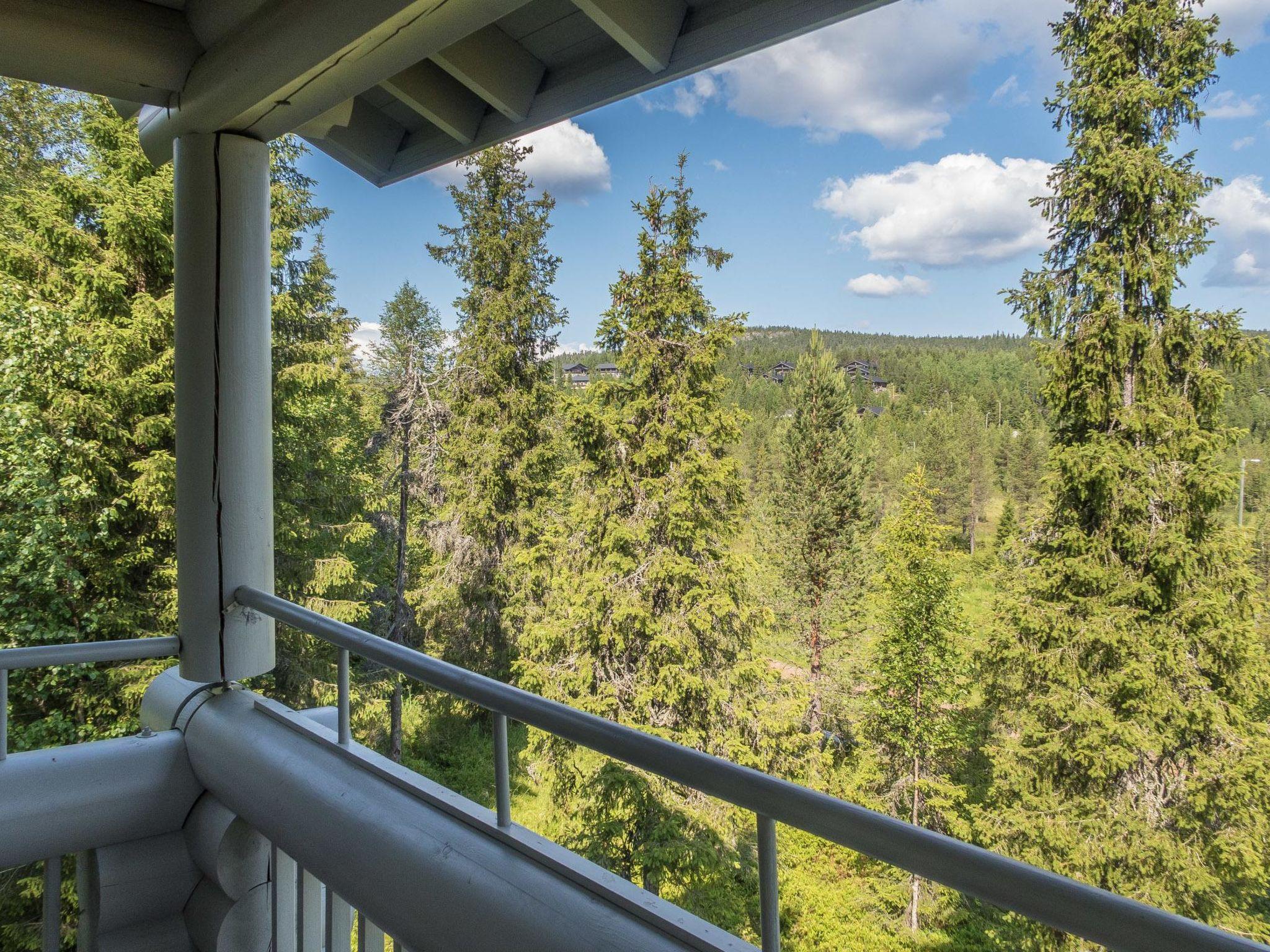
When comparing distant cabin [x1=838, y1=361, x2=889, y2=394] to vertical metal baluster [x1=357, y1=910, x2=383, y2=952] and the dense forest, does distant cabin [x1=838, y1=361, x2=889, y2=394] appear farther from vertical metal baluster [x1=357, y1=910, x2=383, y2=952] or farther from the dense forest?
vertical metal baluster [x1=357, y1=910, x2=383, y2=952]

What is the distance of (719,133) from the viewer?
2609 cm

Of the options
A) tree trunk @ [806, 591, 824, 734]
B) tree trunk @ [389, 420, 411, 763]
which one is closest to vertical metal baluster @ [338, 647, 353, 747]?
tree trunk @ [389, 420, 411, 763]

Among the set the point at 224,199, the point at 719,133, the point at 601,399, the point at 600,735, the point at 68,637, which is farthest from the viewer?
the point at 719,133

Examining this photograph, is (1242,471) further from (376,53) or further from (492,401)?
(492,401)

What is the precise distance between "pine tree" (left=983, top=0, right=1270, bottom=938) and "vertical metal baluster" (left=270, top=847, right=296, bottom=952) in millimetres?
6060

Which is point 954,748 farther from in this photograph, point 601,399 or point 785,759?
point 601,399

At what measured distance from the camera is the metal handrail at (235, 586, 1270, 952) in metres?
0.31

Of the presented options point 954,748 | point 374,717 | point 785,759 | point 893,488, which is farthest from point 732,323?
point 893,488

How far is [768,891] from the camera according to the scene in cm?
45

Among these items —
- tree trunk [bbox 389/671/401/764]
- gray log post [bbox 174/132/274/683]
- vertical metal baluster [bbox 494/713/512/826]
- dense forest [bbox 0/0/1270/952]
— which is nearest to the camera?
vertical metal baluster [bbox 494/713/512/826]

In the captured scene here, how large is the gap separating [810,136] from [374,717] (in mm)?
26538

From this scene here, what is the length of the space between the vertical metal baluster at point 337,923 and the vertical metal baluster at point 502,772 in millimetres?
357

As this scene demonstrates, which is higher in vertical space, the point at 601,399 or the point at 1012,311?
the point at 1012,311

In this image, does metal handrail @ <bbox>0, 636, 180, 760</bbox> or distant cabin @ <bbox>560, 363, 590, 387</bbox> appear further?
distant cabin @ <bbox>560, 363, 590, 387</bbox>
